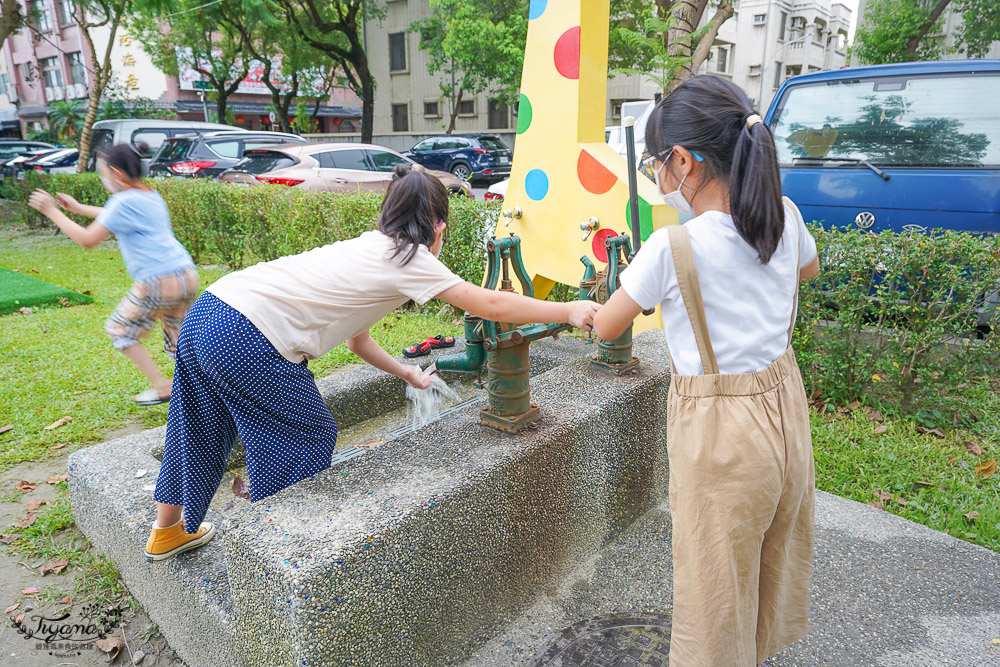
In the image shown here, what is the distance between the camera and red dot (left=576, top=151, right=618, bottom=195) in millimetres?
3148

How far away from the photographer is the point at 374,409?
3.03 m

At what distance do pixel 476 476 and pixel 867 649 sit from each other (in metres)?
1.31

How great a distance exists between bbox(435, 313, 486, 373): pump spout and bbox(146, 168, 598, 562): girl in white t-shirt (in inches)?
9.0

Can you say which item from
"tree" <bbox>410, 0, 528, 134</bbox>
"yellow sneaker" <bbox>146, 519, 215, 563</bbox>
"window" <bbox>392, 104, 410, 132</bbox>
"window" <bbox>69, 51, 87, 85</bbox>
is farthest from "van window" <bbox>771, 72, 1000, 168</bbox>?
"window" <bbox>69, 51, 87, 85</bbox>

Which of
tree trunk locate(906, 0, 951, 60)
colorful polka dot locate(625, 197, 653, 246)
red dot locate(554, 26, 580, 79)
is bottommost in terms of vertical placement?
colorful polka dot locate(625, 197, 653, 246)

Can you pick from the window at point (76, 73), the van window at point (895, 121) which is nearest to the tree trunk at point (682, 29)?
the van window at point (895, 121)

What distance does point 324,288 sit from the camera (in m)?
1.92

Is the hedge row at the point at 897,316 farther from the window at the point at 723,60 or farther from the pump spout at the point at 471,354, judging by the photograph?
the window at the point at 723,60

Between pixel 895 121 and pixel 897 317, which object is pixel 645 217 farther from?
pixel 895 121

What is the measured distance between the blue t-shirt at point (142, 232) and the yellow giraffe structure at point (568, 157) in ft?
6.58

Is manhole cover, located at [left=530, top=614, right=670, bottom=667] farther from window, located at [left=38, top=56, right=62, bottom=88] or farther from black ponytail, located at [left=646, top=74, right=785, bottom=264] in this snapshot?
window, located at [left=38, top=56, right=62, bottom=88]

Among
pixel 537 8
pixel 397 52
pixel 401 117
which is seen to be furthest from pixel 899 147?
pixel 401 117

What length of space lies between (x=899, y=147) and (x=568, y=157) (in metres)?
2.54

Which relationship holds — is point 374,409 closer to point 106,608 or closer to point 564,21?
point 106,608
